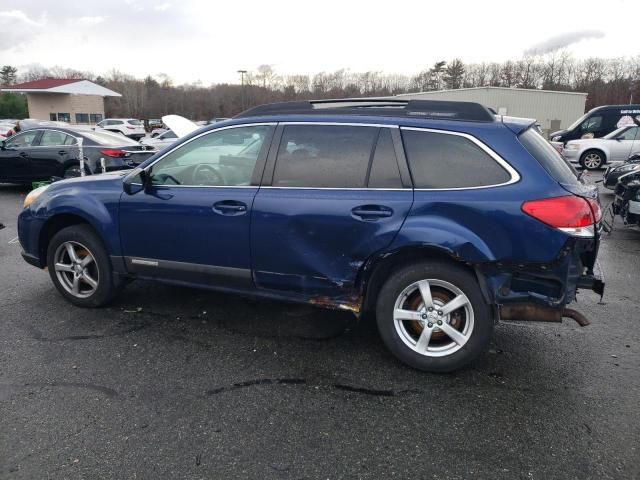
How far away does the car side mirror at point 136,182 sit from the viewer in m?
4.14

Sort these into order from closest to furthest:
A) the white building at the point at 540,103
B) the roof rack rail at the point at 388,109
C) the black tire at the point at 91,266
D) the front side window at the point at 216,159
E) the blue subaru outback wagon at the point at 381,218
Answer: the blue subaru outback wagon at the point at 381,218
the roof rack rail at the point at 388,109
the front side window at the point at 216,159
the black tire at the point at 91,266
the white building at the point at 540,103

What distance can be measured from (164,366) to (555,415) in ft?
8.48

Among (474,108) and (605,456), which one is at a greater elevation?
(474,108)

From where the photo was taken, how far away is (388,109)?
12.3 feet

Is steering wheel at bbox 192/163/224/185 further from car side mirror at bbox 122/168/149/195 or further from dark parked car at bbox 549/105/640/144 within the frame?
dark parked car at bbox 549/105/640/144

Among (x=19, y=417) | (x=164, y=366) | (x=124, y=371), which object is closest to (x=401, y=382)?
(x=164, y=366)

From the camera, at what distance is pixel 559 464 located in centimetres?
251

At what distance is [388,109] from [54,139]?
983cm

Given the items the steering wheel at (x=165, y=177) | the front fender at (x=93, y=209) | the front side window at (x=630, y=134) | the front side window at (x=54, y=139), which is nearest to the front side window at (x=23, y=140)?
the front side window at (x=54, y=139)

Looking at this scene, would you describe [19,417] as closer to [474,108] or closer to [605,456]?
[605,456]

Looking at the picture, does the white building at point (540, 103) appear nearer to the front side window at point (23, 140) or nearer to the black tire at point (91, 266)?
the front side window at point (23, 140)

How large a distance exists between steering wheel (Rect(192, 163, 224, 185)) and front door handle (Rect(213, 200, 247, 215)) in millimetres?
215

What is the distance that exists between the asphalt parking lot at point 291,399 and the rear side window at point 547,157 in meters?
1.36

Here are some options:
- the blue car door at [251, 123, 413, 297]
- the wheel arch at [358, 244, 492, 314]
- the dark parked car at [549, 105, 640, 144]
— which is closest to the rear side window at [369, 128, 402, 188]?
the blue car door at [251, 123, 413, 297]
